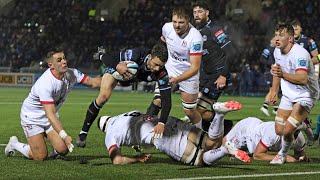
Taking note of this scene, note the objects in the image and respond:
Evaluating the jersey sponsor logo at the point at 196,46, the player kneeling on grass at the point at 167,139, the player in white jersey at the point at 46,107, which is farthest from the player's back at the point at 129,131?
the jersey sponsor logo at the point at 196,46

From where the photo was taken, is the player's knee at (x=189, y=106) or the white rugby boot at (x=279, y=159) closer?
the white rugby boot at (x=279, y=159)

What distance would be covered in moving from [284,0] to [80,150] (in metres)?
30.2

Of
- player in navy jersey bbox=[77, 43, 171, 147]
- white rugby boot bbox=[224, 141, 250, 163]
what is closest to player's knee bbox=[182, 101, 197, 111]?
player in navy jersey bbox=[77, 43, 171, 147]

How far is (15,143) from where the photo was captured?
408 inches

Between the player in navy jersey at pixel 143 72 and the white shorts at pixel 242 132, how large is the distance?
1557 mm

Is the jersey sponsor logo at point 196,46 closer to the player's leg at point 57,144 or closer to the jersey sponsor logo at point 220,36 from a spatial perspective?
the jersey sponsor logo at point 220,36

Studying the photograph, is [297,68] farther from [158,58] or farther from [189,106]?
[189,106]

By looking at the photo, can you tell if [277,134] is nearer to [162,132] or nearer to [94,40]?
[162,132]

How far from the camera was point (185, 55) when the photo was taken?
37.7 feet

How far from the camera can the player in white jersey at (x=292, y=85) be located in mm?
9484

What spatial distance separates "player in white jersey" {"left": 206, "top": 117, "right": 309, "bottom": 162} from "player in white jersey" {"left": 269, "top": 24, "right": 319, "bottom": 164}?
29cm

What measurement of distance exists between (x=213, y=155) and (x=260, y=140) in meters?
1.53

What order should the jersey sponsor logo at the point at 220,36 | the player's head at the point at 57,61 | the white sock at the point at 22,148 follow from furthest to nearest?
the jersey sponsor logo at the point at 220,36 < the white sock at the point at 22,148 < the player's head at the point at 57,61

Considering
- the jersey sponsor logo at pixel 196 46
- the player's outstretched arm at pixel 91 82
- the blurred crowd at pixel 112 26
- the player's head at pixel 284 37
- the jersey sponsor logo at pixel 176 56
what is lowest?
the blurred crowd at pixel 112 26
